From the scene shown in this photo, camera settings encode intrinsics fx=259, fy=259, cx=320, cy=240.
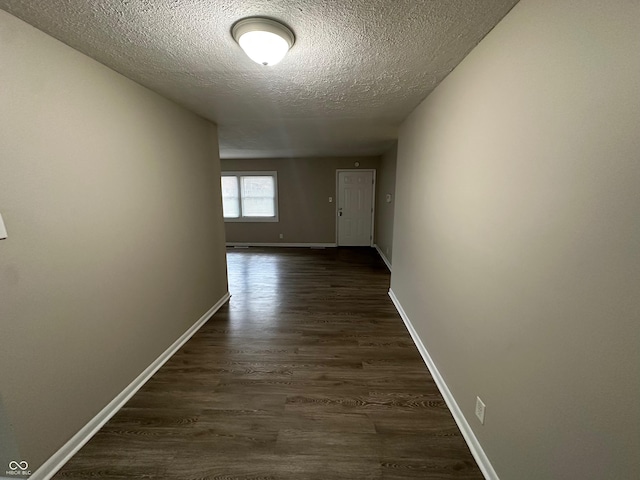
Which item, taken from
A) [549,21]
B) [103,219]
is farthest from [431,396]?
[103,219]

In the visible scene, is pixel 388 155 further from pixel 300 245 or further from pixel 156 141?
pixel 156 141

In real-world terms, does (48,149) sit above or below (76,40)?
below

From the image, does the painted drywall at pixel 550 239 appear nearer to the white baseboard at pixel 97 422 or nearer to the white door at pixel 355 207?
the white baseboard at pixel 97 422

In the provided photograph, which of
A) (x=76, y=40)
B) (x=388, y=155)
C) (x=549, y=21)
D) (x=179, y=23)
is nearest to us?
(x=549, y=21)

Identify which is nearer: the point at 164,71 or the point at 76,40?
the point at 76,40

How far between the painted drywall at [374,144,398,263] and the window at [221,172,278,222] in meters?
2.59

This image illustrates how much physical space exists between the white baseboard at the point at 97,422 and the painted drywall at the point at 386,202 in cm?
345

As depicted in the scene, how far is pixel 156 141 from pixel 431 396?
2.90 metres

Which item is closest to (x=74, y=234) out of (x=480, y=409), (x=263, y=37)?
(x=263, y=37)

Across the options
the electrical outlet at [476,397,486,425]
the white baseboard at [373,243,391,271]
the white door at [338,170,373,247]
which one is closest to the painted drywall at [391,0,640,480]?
the electrical outlet at [476,397,486,425]

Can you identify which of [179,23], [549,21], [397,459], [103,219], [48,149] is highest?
[179,23]

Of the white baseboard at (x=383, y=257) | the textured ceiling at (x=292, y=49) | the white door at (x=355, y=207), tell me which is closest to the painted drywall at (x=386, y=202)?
the white baseboard at (x=383, y=257)

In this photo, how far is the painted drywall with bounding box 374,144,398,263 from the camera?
15.9ft

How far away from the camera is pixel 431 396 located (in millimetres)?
1880
